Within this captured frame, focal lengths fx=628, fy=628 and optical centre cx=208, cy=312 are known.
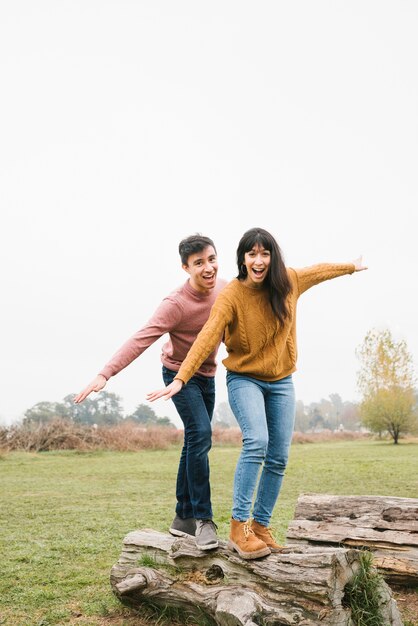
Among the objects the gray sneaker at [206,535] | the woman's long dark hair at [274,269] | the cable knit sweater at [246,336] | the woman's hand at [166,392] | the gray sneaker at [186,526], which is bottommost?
the gray sneaker at [186,526]

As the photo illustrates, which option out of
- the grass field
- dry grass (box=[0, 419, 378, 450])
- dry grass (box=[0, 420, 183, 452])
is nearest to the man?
the grass field

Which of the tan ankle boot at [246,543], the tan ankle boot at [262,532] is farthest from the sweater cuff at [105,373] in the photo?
the tan ankle boot at [262,532]

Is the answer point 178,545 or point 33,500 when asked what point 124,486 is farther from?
point 178,545

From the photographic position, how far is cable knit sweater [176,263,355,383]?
186 inches

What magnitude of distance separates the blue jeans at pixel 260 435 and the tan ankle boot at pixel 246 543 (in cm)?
9

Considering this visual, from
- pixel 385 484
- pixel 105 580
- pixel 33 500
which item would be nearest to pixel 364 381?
pixel 385 484

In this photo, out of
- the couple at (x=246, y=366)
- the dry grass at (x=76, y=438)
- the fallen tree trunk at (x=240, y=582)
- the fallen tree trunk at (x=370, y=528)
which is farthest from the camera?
the dry grass at (x=76, y=438)

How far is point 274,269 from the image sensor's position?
4793 millimetres

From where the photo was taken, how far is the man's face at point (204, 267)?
5215 millimetres

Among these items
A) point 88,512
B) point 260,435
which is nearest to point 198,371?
point 260,435

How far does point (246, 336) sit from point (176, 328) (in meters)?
0.86

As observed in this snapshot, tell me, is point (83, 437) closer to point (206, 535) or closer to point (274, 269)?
point (206, 535)

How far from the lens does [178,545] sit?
4.98 meters

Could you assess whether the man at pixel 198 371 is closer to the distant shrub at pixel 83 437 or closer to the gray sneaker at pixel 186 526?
the gray sneaker at pixel 186 526
